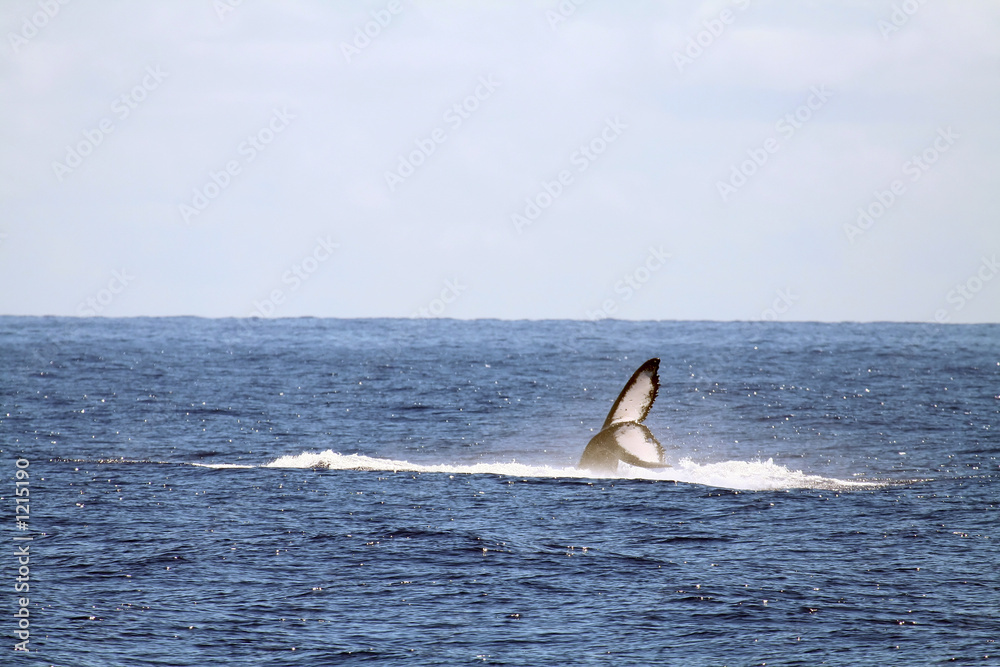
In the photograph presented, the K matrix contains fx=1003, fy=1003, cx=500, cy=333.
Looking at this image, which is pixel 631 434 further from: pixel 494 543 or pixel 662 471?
pixel 494 543

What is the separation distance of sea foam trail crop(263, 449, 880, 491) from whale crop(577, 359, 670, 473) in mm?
568

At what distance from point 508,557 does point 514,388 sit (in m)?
52.6

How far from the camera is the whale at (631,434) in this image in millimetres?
26406

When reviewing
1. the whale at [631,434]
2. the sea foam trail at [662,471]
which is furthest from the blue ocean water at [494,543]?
the whale at [631,434]

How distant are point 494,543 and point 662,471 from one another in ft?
35.2

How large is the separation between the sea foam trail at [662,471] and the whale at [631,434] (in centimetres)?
57

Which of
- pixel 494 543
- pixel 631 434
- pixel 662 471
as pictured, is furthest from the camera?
pixel 662 471

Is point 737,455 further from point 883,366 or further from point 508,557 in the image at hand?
point 883,366

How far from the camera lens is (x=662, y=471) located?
99.5ft

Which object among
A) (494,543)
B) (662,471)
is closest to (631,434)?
(662,471)

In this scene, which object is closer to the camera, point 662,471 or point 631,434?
point 631,434

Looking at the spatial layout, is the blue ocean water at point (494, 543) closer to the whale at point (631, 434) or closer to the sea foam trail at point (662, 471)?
the sea foam trail at point (662, 471)

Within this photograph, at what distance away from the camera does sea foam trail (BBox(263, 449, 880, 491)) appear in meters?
28.0

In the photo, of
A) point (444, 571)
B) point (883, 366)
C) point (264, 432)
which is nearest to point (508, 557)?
point (444, 571)
